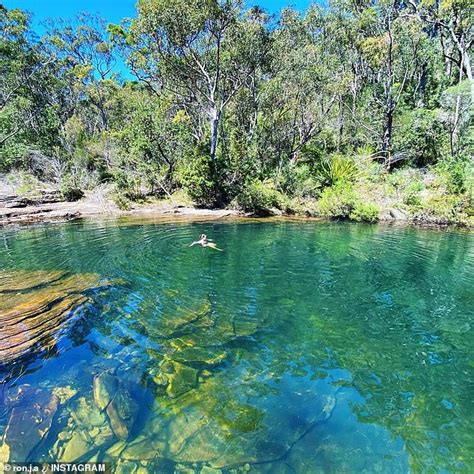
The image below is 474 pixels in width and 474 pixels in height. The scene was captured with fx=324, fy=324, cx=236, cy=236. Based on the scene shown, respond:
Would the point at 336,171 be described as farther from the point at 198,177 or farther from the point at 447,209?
the point at 198,177

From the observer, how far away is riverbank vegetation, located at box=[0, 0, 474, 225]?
21.3 metres

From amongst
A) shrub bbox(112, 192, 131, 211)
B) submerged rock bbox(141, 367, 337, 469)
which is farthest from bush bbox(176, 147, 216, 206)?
submerged rock bbox(141, 367, 337, 469)

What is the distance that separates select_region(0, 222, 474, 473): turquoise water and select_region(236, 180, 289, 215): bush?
41.5 feet

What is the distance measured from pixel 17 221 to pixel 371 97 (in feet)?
Answer: 96.0

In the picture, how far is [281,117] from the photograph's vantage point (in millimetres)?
26922

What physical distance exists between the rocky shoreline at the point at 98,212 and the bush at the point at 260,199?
454 mm

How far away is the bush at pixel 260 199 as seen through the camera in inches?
894

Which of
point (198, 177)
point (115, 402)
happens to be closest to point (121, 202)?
point (198, 177)

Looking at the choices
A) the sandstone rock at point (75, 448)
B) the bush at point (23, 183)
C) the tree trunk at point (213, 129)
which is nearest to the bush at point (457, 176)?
the tree trunk at point (213, 129)

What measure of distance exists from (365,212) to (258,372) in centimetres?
1717

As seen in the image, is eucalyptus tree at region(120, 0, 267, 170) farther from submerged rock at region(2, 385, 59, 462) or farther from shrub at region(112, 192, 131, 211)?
submerged rock at region(2, 385, 59, 462)

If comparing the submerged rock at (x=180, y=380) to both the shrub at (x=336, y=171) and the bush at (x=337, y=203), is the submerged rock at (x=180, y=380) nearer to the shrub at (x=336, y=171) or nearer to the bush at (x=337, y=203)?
the bush at (x=337, y=203)

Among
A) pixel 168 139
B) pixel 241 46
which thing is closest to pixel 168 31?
pixel 241 46

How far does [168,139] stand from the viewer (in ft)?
84.8
